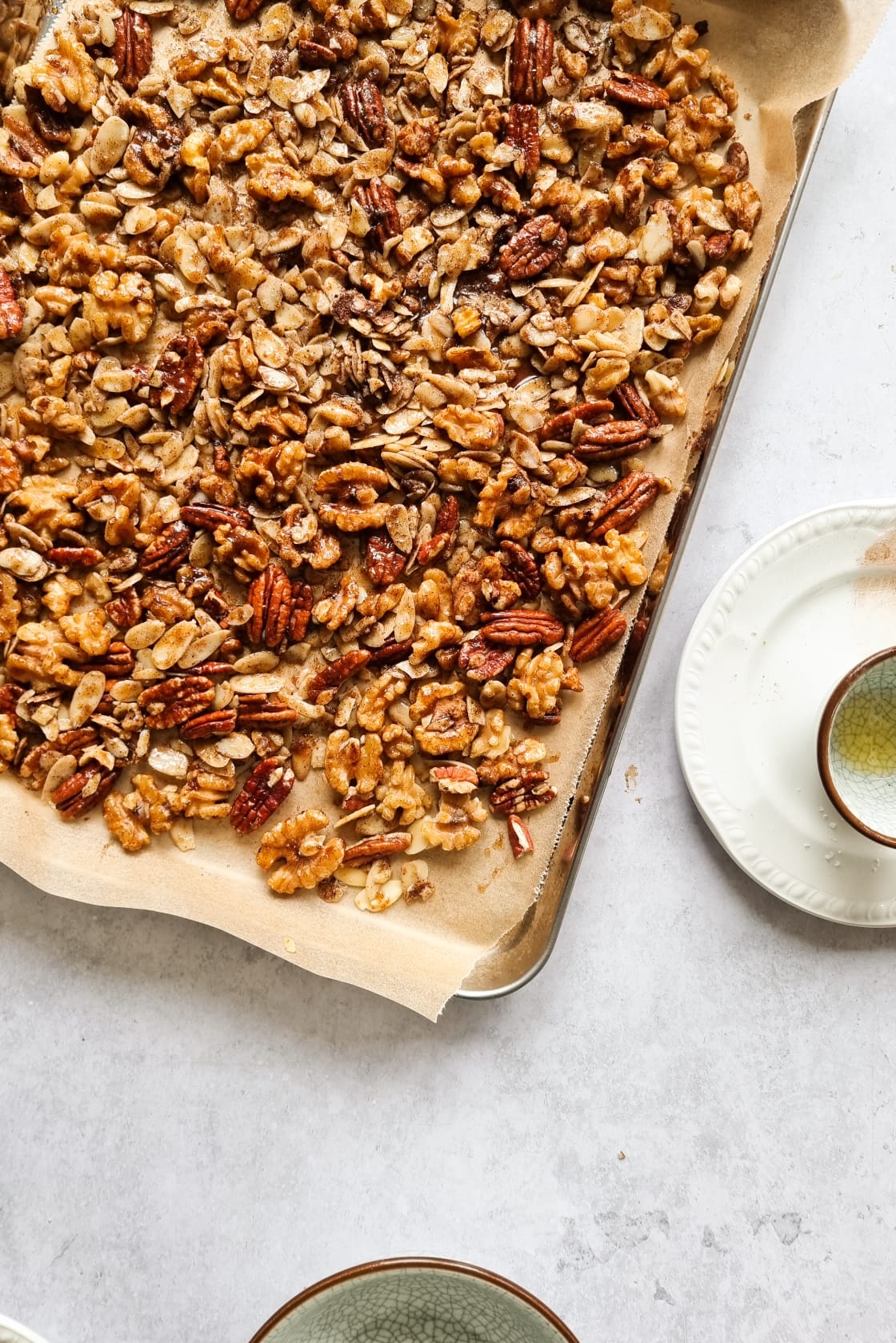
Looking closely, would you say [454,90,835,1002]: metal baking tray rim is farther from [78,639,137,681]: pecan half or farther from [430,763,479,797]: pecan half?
[78,639,137,681]: pecan half

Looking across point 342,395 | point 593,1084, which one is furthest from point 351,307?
point 593,1084

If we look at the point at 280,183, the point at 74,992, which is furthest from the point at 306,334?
the point at 74,992

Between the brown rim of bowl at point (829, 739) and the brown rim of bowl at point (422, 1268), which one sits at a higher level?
the brown rim of bowl at point (829, 739)

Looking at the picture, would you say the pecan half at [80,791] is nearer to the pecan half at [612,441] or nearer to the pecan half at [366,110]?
the pecan half at [612,441]

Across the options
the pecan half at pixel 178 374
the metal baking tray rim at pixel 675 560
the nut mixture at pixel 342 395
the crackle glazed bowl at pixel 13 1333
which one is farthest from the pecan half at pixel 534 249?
the crackle glazed bowl at pixel 13 1333

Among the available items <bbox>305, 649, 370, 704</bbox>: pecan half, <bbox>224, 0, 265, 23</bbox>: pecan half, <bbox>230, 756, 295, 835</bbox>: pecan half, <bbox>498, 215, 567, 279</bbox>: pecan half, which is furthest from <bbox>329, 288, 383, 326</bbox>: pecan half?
<bbox>230, 756, 295, 835</bbox>: pecan half

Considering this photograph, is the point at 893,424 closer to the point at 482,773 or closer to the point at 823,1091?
the point at 482,773

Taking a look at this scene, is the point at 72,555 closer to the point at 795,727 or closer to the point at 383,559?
the point at 383,559
